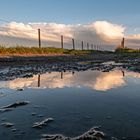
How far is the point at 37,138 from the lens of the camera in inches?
176

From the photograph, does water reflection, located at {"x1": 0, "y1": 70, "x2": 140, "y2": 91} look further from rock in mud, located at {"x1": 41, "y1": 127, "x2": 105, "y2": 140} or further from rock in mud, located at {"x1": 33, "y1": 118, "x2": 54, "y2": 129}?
rock in mud, located at {"x1": 41, "y1": 127, "x2": 105, "y2": 140}

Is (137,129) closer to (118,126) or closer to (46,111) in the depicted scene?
(118,126)


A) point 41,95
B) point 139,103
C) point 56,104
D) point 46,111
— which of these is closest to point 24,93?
point 41,95

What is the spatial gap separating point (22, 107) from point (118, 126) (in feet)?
7.79

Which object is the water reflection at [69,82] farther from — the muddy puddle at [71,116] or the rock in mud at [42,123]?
the rock in mud at [42,123]

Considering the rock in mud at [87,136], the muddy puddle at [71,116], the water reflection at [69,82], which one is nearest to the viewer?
the rock in mud at [87,136]

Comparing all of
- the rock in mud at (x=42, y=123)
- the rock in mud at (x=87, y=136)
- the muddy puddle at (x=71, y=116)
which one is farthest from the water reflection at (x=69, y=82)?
the rock in mud at (x=87, y=136)

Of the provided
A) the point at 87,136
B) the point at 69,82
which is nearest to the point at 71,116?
the point at 87,136

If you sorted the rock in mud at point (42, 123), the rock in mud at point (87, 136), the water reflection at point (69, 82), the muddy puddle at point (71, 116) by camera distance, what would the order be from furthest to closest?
the water reflection at point (69, 82), the rock in mud at point (42, 123), the muddy puddle at point (71, 116), the rock in mud at point (87, 136)

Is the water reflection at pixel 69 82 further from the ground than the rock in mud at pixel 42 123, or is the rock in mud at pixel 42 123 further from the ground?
the rock in mud at pixel 42 123

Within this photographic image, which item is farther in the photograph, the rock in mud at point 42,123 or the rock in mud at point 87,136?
the rock in mud at point 42,123

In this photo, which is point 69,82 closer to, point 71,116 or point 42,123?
point 71,116

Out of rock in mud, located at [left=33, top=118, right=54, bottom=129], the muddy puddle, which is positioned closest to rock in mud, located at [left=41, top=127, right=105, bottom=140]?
the muddy puddle

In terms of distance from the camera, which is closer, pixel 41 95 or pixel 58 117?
pixel 58 117
